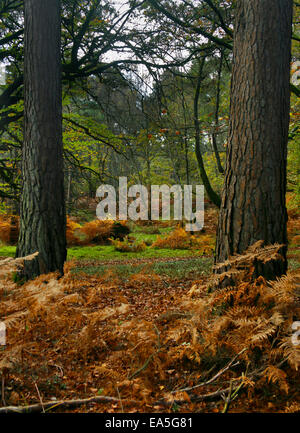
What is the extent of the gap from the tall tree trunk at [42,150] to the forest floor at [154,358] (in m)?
1.84

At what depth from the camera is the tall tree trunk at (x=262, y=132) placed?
2.91 meters

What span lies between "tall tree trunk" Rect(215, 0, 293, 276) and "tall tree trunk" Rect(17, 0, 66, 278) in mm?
2514

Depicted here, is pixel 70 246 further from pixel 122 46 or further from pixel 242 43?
pixel 242 43

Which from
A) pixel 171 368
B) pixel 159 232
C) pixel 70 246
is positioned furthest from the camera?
pixel 159 232

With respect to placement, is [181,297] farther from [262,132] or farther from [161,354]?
[262,132]

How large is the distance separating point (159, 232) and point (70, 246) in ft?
14.6

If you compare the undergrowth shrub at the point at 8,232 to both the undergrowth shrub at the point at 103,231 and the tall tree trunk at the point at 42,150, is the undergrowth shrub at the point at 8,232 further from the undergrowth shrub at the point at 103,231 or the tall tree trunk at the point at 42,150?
the tall tree trunk at the point at 42,150

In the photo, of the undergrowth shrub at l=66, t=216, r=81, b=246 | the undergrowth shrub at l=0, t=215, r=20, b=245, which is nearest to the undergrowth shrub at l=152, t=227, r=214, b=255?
the undergrowth shrub at l=66, t=216, r=81, b=246

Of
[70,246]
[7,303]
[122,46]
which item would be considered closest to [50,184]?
[7,303]

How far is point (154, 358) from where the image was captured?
2131mm

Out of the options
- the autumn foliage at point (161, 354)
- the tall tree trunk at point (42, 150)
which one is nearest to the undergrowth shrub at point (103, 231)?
the tall tree trunk at point (42, 150)

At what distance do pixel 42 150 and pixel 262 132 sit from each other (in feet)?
9.72

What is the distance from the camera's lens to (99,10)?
21.5 ft

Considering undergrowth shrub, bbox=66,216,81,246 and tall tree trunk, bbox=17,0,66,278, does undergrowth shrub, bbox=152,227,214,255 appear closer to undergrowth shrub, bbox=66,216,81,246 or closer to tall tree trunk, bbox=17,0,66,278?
undergrowth shrub, bbox=66,216,81,246
